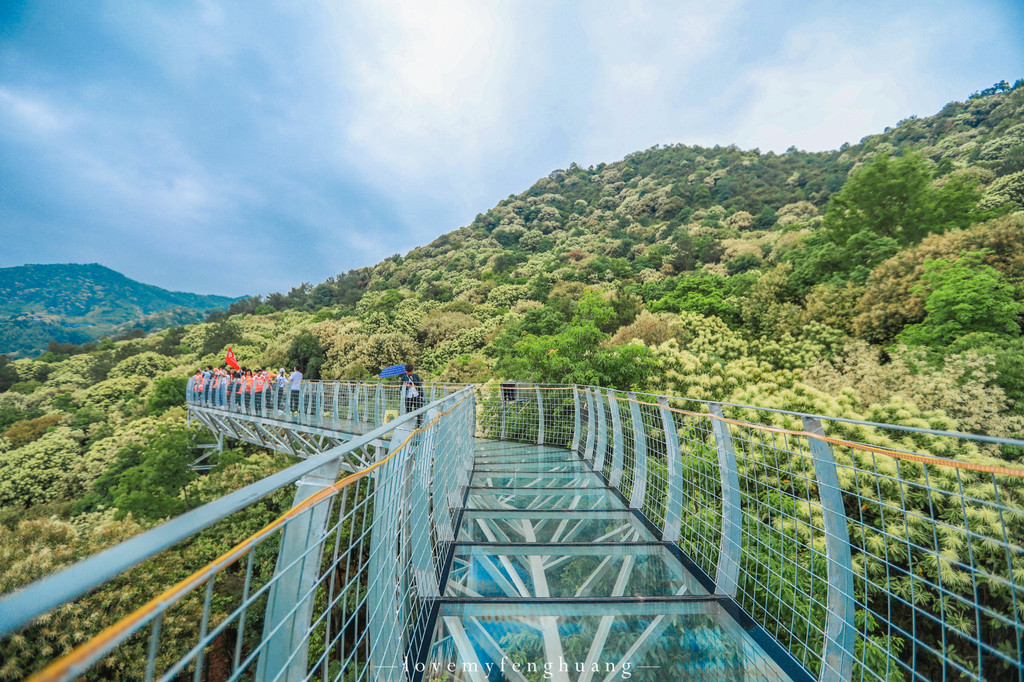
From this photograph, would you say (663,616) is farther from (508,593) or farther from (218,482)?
(218,482)

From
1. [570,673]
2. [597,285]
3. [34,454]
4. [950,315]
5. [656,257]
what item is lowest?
[34,454]

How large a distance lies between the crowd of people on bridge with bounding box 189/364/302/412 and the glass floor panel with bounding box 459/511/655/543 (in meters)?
10.2

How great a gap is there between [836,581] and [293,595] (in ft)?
8.26

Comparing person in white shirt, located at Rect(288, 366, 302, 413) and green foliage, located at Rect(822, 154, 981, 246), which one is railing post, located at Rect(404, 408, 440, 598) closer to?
person in white shirt, located at Rect(288, 366, 302, 413)

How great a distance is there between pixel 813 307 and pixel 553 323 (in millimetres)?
11171

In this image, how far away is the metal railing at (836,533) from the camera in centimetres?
212

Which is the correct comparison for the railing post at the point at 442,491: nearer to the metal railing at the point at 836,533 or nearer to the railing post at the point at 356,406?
the metal railing at the point at 836,533

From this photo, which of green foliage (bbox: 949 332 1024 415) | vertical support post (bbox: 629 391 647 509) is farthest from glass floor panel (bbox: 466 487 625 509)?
green foliage (bbox: 949 332 1024 415)

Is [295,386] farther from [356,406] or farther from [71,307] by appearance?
[71,307]

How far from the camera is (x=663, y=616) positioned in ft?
8.37

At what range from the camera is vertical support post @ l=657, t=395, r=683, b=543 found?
3.47m

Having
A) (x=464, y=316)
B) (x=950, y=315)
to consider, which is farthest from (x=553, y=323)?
(x=950, y=315)

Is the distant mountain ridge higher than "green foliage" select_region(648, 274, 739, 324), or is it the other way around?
the distant mountain ridge

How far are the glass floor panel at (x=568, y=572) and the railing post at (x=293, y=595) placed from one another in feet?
4.99
